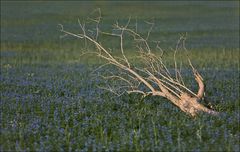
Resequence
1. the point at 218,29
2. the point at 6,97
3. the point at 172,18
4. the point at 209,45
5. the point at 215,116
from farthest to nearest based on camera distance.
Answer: the point at 172,18 < the point at 218,29 < the point at 209,45 < the point at 6,97 < the point at 215,116


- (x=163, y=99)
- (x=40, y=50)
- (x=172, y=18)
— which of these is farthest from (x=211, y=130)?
(x=172, y=18)

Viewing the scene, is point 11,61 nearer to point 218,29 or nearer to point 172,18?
point 218,29

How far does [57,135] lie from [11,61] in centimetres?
1277

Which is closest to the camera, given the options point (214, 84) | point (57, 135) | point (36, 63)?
point (57, 135)

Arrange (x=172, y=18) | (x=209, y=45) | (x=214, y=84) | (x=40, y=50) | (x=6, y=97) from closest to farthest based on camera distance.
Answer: (x=6, y=97), (x=214, y=84), (x=40, y=50), (x=209, y=45), (x=172, y=18)

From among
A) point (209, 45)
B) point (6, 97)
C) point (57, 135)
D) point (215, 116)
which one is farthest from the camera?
point (209, 45)

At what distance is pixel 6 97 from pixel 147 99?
3.34 meters

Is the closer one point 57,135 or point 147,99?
point 57,135

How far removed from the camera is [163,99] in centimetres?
1423

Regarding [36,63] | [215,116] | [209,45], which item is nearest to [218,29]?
[209,45]

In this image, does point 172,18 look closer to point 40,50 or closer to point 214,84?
point 40,50

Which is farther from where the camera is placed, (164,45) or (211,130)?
(164,45)

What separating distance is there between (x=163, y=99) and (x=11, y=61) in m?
9.87

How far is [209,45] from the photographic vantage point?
96.4 feet
